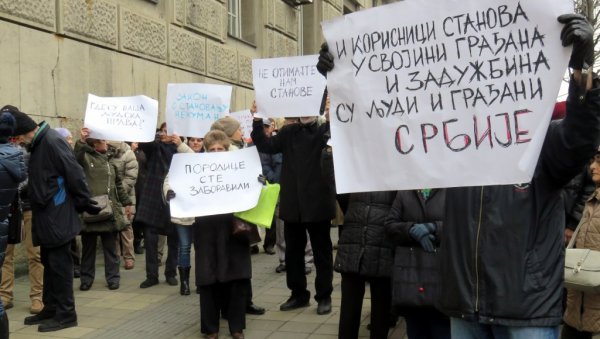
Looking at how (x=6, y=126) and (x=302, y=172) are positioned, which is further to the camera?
(x=302, y=172)

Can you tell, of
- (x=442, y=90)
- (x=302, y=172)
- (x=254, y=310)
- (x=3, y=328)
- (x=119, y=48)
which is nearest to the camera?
(x=442, y=90)

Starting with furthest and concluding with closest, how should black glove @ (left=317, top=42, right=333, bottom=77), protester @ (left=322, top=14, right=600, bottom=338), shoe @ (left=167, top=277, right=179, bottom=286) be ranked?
shoe @ (left=167, top=277, right=179, bottom=286)
black glove @ (left=317, top=42, right=333, bottom=77)
protester @ (left=322, top=14, right=600, bottom=338)

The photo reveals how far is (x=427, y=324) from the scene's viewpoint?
149 inches

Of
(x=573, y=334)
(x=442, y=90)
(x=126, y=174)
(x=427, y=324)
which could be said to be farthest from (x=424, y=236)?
(x=126, y=174)

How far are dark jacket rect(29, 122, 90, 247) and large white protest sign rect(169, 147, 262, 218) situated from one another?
101 centimetres

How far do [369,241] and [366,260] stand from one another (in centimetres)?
13

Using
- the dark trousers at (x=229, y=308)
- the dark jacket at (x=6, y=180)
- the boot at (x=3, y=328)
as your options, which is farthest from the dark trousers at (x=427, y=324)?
the dark jacket at (x=6, y=180)

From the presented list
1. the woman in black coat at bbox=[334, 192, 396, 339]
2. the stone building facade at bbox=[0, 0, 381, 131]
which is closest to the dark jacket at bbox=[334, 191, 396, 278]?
the woman in black coat at bbox=[334, 192, 396, 339]

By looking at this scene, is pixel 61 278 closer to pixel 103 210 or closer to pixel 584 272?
pixel 103 210

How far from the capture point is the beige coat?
3.99 meters

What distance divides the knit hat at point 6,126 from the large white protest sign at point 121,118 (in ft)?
5.72

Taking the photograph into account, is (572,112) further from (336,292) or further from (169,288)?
(169,288)

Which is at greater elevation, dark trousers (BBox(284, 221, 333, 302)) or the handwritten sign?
the handwritten sign

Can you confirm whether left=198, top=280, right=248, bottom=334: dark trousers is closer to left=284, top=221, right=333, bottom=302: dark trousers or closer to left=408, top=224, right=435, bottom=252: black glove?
left=284, top=221, right=333, bottom=302: dark trousers
